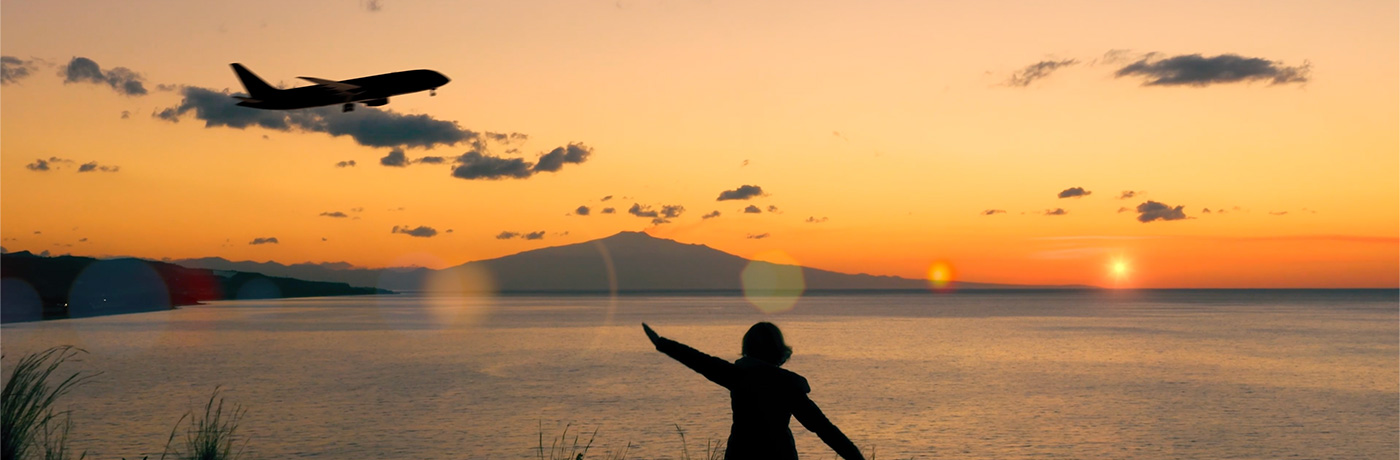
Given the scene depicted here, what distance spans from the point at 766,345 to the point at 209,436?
18.4 m

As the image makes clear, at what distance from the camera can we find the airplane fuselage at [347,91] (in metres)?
29.5

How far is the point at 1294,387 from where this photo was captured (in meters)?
59.7

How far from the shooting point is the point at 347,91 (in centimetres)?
3262

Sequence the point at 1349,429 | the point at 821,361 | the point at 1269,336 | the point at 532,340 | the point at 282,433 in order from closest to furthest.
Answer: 1. the point at 282,433
2. the point at 1349,429
3. the point at 821,361
4. the point at 532,340
5. the point at 1269,336

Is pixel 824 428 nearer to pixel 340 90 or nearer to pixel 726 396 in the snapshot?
pixel 340 90

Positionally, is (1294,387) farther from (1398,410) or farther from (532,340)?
(532,340)

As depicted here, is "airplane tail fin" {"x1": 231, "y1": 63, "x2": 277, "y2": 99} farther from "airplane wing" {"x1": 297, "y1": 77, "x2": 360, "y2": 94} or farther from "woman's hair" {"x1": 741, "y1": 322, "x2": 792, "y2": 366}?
"woman's hair" {"x1": 741, "y1": 322, "x2": 792, "y2": 366}

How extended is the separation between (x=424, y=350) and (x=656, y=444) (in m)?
59.2

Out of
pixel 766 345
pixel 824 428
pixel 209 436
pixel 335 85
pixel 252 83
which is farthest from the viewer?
pixel 252 83

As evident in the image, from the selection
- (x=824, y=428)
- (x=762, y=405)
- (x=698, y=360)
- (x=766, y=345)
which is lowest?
(x=824, y=428)

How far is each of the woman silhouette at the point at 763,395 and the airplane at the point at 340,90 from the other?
815 inches

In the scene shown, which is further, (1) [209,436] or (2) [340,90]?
(2) [340,90]

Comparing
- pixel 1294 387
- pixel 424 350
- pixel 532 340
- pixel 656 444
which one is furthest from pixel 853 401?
pixel 532 340

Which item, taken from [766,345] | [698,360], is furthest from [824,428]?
[698,360]
